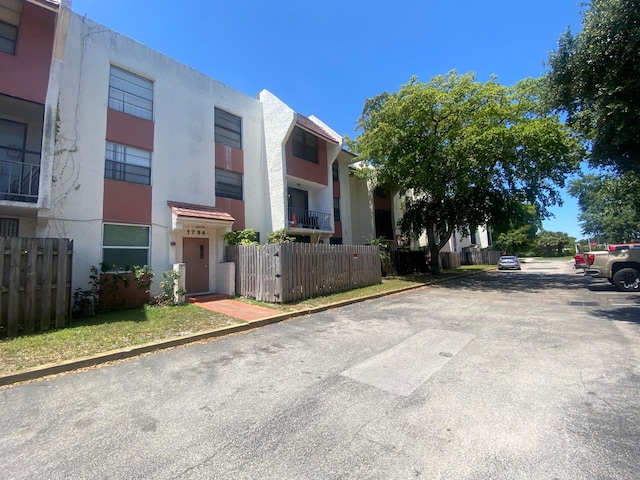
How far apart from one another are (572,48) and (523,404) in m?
9.97

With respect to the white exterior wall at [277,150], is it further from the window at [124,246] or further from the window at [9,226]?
the window at [9,226]

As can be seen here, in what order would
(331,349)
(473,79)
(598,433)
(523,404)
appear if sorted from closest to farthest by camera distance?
(598,433) < (523,404) < (331,349) < (473,79)

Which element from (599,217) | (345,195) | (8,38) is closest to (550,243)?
(599,217)

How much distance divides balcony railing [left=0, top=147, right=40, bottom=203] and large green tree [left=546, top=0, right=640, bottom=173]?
15181 millimetres

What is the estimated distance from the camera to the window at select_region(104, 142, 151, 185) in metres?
10.9

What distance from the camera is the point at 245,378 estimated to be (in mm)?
4586

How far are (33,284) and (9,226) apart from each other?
3680 mm

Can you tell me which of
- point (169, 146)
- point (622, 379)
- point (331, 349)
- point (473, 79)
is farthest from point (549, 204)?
point (169, 146)

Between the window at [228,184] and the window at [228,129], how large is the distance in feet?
4.77

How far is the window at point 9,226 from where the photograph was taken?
9.13 metres

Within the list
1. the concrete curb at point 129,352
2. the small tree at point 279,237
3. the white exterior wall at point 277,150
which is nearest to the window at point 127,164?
the small tree at point 279,237

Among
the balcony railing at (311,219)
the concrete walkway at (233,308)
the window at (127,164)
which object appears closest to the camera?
the concrete walkway at (233,308)

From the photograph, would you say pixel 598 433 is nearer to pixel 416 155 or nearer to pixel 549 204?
pixel 416 155

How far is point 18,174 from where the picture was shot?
9633 mm
